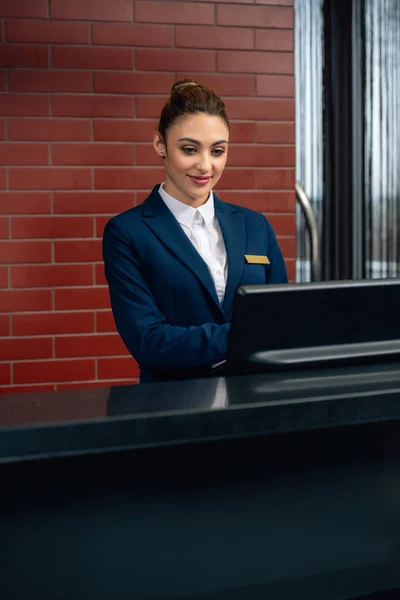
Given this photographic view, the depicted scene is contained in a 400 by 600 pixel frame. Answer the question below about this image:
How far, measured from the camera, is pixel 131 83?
2.31 metres

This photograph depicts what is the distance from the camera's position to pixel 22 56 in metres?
2.22

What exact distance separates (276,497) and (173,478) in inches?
5.0

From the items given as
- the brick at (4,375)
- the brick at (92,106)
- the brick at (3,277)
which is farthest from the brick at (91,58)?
the brick at (4,375)

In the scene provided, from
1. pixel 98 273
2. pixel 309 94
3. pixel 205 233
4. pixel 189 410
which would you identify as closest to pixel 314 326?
pixel 189 410

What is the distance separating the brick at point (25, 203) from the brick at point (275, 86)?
871 millimetres

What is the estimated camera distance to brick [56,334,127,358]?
7.66 feet

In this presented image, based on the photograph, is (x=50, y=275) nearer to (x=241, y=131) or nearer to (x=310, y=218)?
(x=241, y=131)

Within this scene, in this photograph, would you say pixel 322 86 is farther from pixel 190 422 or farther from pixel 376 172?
pixel 190 422

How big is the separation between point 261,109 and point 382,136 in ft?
2.68

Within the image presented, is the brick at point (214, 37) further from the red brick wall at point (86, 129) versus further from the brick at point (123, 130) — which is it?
the brick at point (123, 130)

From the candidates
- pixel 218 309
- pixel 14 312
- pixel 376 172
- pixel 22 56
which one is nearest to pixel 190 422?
pixel 218 309

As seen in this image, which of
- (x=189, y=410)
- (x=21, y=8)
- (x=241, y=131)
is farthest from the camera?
(x=241, y=131)

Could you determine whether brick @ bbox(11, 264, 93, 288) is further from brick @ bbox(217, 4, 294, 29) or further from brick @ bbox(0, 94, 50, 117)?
brick @ bbox(217, 4, 294, 29)

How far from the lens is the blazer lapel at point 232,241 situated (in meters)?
1.45
